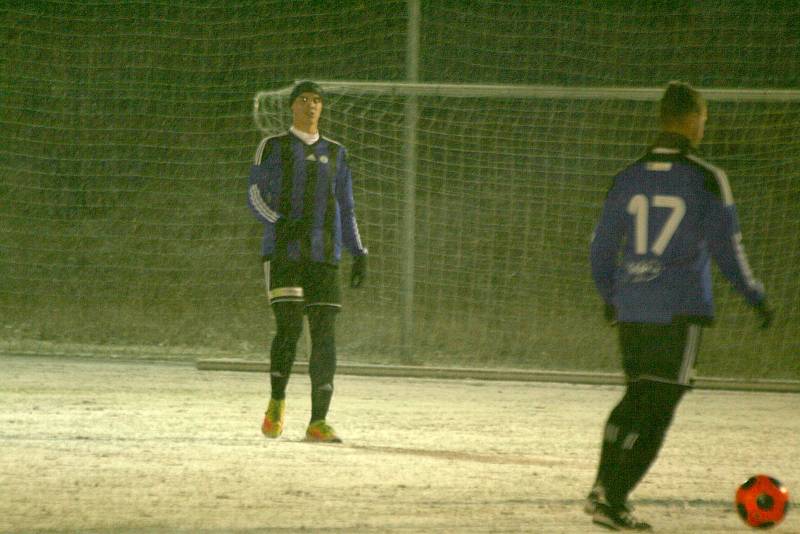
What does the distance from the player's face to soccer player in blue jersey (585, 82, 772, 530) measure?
2.47m

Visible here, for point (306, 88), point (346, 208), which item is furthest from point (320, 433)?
point (306, 88)

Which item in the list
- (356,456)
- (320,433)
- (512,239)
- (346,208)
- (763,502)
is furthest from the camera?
(512,239)

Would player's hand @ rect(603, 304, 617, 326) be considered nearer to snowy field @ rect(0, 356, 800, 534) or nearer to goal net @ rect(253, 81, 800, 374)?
snowy field @ rect(0, 356, 800, 534)

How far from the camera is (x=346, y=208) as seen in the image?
7.10 meters

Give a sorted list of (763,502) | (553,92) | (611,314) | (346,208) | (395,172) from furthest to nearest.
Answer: (395,172) → (553,92) → (346,208) → (611,314) → (763,502)

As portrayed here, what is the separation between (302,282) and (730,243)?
2.80m

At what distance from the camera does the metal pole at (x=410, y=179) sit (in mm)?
10445

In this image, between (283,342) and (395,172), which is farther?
(395,172)

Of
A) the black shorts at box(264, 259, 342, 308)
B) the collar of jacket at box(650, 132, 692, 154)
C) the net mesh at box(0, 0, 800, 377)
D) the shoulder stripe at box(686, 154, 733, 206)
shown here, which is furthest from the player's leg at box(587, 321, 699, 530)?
the net mesh at box(0, 0, 800, 377)

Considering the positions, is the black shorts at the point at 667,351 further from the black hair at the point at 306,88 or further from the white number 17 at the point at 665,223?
the black hair at the point at 306,88

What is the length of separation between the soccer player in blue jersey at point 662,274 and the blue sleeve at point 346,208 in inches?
96.3

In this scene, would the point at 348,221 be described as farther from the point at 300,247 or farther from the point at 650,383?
the point at 650,383

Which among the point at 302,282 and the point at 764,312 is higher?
the point at 764,312

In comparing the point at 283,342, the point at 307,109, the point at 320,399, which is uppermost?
the point at 307,109
